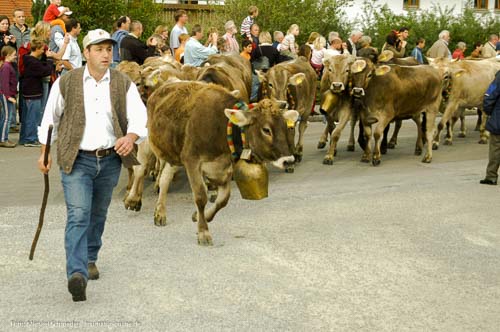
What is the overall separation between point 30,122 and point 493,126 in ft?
27.4

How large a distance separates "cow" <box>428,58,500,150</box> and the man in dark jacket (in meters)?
3.77

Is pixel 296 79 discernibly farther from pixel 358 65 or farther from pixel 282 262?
pixel 282 262

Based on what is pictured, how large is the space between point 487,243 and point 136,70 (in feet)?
17.9

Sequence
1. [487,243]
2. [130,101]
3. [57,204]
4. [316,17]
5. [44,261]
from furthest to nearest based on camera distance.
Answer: [316,17], [57,204], [487,243], [44,261], [130,101]

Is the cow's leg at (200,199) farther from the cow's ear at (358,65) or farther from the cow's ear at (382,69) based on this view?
the cow's ear at (382,69)

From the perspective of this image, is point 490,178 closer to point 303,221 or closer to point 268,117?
point 303,221

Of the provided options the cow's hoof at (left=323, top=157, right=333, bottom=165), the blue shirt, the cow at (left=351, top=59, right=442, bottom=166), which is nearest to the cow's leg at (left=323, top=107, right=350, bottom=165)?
the cow's hoof at (left=323, top=157, right=333, bottom=165)

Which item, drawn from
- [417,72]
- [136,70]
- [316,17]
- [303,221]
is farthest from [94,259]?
[316,17]

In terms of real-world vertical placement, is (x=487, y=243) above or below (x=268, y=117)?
below

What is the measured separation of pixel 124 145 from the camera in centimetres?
713

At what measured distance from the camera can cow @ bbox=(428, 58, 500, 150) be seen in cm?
1777

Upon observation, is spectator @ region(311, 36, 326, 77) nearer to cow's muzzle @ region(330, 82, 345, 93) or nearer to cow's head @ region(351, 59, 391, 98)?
cow's head @ region(351, 59, 391, 98)

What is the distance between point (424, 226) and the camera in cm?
1058

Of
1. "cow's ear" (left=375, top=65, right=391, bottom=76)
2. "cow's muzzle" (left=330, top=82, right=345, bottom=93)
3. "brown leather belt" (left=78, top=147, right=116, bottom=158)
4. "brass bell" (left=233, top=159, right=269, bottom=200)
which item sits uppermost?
"cow's ear" (left=375, top=65, right=391, bottom=76)
